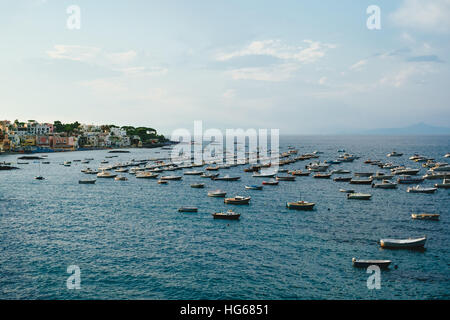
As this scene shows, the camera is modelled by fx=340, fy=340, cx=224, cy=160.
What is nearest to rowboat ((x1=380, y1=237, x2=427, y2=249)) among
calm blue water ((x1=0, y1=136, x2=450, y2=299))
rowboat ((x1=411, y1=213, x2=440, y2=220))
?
calm blue water ((x1=0, y1=136, x2=450, y2=299))

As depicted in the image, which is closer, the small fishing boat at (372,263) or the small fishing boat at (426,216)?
the small fishing boat at (372,263)

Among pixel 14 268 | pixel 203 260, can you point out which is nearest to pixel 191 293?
pixel 203 260

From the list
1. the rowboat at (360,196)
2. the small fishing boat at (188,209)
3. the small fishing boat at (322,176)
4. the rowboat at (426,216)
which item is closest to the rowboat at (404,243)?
the rowboat at (426,216)

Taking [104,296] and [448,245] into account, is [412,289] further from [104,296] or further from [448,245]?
Result: [104,296]

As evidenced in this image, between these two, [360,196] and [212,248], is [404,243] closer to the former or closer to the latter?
[212,248]

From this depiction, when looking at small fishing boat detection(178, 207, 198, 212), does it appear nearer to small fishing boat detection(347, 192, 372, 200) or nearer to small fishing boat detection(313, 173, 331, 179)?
small fishing boat detection(347, 192, 372, 200)

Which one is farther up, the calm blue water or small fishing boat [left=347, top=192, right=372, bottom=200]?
small fishing boat [left=347, top=192, right=372, bottom=200]

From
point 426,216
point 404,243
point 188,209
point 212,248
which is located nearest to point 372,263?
point 404,243

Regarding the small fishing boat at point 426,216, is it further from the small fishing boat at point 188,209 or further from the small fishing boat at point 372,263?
Answer: the small fishing boat at point 188,209

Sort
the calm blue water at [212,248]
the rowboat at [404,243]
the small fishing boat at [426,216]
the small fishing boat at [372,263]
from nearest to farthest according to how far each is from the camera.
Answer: the calm blue water at [212,248]
the small fishing boat at [372,263]
the rowboat at [404,243]
the small fishing boat at [426,216]
